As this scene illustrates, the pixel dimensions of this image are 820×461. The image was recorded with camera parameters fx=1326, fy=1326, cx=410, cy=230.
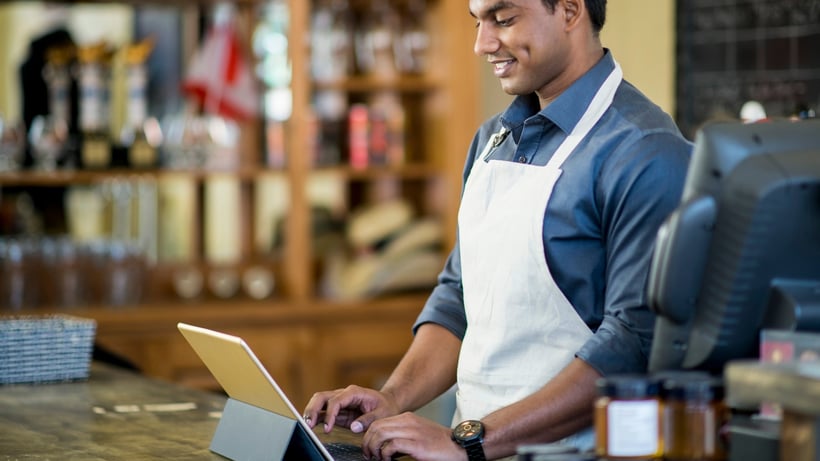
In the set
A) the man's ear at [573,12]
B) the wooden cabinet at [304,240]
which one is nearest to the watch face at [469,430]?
the man's ear at [573,12]

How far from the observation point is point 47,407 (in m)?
2.59

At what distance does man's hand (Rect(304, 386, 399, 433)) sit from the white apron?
0.50ft

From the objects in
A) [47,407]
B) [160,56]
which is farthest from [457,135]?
[47,407]

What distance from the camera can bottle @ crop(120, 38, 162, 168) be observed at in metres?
4.66

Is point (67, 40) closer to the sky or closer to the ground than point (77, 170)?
closer to the sky

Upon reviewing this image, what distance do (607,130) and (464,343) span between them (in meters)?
0.44

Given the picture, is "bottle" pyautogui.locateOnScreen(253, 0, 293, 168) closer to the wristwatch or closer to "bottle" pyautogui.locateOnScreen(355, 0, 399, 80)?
"bottle" pyautogui.locateOnScreen(355, 0, 399, 80)

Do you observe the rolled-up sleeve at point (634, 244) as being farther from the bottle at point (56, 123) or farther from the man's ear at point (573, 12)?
the bottle at point (56, 123)

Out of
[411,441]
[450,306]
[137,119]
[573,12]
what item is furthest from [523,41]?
[137,119]

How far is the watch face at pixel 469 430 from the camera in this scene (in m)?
1.83

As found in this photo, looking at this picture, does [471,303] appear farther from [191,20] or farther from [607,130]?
[191,20]

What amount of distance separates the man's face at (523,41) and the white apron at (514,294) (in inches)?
3.5

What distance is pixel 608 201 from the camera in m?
1.92

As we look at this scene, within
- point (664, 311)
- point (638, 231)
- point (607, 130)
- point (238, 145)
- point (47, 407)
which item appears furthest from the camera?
point (238, 145)
